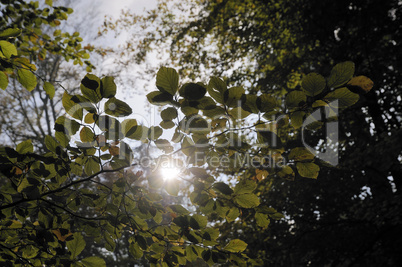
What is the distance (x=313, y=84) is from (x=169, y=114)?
0.49m

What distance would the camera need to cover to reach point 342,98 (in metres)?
0.83

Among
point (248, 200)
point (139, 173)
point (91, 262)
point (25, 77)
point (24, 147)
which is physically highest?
point (25, 77)

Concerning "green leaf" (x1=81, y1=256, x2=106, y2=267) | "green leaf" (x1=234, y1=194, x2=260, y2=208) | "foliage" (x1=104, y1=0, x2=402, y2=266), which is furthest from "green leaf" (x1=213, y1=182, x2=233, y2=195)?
"foliage" (x1=104, y1=0, x2=402, y2=266)

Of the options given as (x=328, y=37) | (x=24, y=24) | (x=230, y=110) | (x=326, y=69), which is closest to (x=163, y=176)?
(x=230, y=110)

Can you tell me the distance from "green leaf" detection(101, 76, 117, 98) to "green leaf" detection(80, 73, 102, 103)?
2 centimetres

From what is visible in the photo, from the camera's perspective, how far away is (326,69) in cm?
628

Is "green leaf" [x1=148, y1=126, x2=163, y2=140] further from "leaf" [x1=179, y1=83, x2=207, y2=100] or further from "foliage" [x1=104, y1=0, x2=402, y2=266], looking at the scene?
"foliage" [x1=104, y1=0, x2=402, y2=266]

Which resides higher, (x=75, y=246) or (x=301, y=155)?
(x=301, y=155)

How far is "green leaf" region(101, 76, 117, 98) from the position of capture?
2.91ft

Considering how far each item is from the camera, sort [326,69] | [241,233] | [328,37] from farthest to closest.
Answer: [328,37] → [326,69] → [241,233]

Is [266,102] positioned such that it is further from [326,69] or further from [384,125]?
[384,125]

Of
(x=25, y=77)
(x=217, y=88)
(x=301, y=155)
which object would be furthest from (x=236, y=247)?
(x=25, y=77)

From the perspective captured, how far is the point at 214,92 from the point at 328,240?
5.55 m

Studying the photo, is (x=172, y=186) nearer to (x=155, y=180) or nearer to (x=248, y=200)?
(x=155, y=180)
